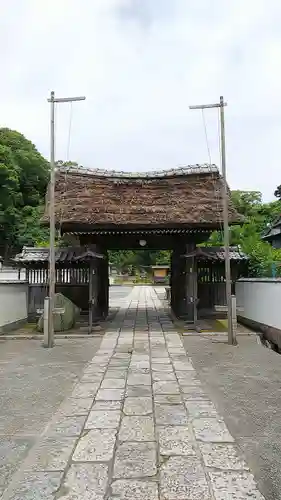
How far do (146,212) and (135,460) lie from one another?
8.40 meters

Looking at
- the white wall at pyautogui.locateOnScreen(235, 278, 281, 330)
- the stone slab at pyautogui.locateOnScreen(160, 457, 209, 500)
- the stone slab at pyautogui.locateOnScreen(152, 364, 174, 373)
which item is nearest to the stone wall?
the white wall at pyautogui.locateOnScreen(235, 278, 281, 330)

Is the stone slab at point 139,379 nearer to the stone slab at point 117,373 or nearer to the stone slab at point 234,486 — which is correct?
the stone slab at point 117,373

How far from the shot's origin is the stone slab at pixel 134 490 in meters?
2.58

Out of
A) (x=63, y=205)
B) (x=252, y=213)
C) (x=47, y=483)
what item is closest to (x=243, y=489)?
(x=47, y=483)

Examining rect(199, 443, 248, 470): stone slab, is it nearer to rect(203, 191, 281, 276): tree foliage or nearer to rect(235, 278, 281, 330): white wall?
rect(235, 278, 281, 330): white wall

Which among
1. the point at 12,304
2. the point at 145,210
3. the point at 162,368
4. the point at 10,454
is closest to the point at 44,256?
the point at 12,304

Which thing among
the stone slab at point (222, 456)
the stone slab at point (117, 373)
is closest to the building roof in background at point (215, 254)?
the stone slab at point (117, 373)

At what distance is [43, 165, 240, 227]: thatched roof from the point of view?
10812 mm

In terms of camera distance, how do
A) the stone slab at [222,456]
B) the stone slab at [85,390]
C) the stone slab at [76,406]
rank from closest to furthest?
the stone slab at [222,456] < the stone slab at [76,406] < the stone slab at [85,390]

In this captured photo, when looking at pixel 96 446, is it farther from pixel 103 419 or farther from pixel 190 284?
pixel 190 284

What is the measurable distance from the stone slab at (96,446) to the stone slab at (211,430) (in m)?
0.77

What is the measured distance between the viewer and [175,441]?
3.48 metres

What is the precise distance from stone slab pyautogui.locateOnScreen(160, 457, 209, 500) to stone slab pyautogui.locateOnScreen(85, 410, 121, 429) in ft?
3.08

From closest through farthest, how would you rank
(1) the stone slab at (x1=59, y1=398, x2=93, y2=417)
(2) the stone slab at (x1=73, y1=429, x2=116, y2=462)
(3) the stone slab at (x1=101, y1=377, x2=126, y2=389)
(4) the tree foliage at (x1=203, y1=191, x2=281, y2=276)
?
(2) the stone slab at (x1=73, y1=429, x2=116, y2=462)
(1) the stone slab at (x1=59, y1=398, x2=93, y2=417)
(3) the stone slab at (x1=101, y1=377, x2=126, y2=389)
(4) the tree foliage at (x1=203, y1=191, x2=281, y2=276)
